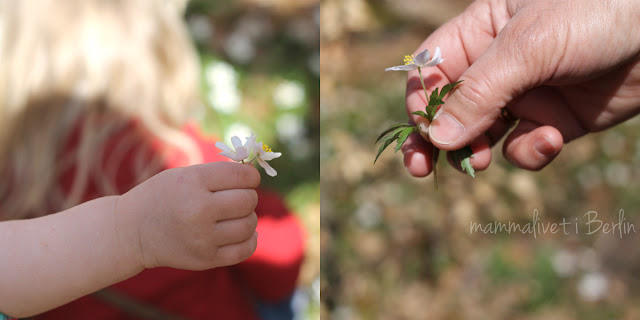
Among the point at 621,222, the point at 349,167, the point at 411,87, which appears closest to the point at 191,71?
the point at 349,167

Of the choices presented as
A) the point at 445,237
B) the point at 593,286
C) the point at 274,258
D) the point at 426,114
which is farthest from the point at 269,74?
the point at 426,114

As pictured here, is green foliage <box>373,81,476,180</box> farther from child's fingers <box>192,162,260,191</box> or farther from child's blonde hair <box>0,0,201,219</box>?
child's blonde hair <box>0,0,201,219</box>

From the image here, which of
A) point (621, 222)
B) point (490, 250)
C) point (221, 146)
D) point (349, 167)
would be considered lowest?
point (621, 222)

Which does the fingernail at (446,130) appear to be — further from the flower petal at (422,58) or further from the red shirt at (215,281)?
the red shirt at (215,281)

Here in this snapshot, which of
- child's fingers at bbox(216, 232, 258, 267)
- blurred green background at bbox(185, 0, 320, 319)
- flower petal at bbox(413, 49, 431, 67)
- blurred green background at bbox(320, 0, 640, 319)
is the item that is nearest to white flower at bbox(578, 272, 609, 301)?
blurred green background at bbox(320, 0, 640, 319)

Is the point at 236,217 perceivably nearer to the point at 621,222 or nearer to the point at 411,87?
the point at 411,87

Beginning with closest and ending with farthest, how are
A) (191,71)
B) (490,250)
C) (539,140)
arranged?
1. (539,140)
2. (191,71)
3. (490,250)

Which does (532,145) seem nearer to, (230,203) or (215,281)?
(230,203)
